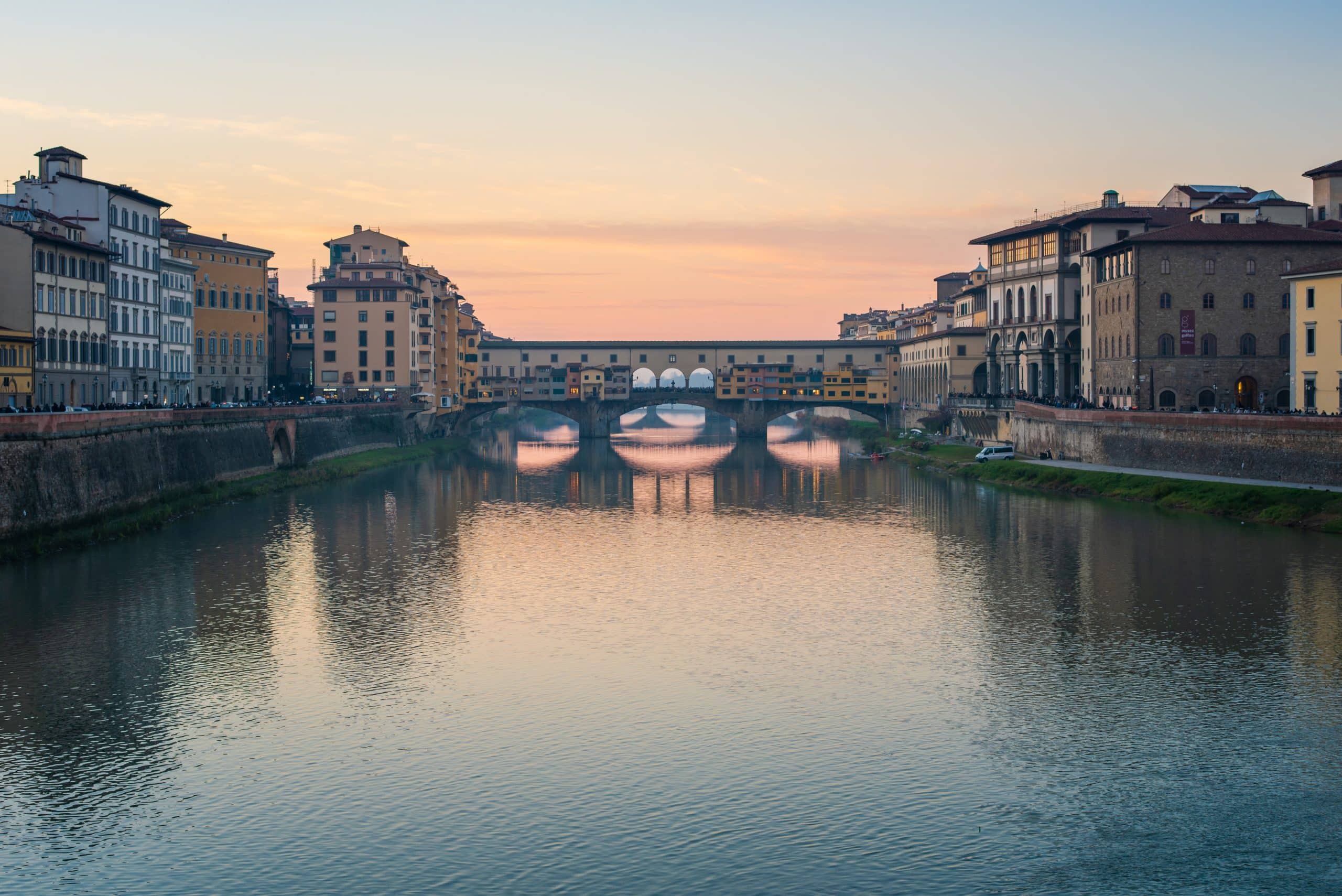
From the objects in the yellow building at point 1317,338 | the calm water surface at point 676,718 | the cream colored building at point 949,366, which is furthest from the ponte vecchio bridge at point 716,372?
the calm water surface at point 676,718

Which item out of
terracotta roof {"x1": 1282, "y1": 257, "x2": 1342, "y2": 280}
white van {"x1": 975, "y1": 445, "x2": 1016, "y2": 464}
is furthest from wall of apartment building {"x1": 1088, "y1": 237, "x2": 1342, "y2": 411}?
terracotta roof {"x1": 1282, "y1": 257, "x2": 1342, "y2": 280}

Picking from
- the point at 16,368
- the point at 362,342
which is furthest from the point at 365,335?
the point at 16,368

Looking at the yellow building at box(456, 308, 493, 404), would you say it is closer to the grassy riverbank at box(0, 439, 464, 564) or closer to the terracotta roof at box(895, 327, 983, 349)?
the grassy riverbank at box(0, 439, 464, 564)

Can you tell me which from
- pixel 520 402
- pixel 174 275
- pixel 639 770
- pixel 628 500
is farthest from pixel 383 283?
pixel 639 770

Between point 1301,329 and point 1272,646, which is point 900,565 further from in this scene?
point 1301,329

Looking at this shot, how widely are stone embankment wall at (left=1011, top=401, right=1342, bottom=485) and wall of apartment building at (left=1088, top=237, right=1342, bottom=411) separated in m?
6.35

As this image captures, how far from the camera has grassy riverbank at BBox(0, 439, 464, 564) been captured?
4847cm

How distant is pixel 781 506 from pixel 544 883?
184ft

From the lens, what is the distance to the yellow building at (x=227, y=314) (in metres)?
106

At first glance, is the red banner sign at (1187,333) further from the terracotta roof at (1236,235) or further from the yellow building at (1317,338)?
the yellow building at (1317,338)

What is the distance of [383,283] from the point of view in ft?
400

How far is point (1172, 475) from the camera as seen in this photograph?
2778 inches

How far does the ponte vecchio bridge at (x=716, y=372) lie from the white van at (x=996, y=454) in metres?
65.5

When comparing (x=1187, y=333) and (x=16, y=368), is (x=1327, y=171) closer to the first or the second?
Answer: (x=1187, y=333)
